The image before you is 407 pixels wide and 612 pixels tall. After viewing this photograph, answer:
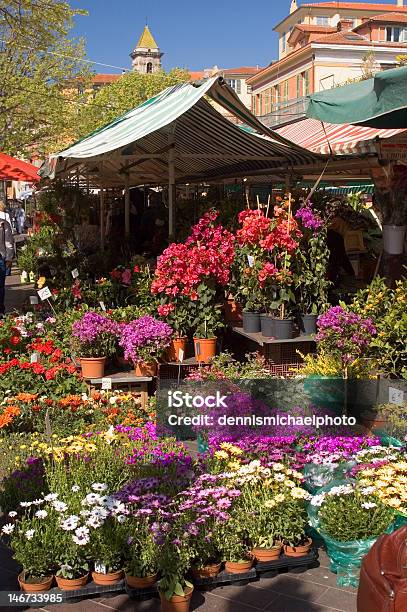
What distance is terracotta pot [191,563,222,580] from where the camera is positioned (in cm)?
371

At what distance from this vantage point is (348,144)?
24.4 feet

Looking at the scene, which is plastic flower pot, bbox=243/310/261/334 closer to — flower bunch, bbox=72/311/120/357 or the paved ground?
flower bunch, bbox=72/311/120/357

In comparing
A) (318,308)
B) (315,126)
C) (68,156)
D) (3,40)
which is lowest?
(318,308)

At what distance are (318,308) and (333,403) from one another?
92.9 inches

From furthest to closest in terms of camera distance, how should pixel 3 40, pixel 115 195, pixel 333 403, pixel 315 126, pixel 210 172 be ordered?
pixel 3 40
pixel 115 195
pixel 210 172
pixel 315 126
pixel 333 403

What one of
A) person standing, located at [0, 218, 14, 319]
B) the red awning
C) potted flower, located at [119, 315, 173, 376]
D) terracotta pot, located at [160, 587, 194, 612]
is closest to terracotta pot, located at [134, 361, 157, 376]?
potted flower, located at [119, 315, 173, 376]

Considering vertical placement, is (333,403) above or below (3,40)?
below

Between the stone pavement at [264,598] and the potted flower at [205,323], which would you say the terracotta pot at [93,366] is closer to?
the potted flower at [205,323]

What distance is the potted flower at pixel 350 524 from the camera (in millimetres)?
3748

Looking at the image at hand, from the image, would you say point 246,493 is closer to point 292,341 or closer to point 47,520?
point 47,520

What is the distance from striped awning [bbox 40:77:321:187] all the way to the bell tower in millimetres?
89231

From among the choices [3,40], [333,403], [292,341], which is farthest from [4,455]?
[3,40]

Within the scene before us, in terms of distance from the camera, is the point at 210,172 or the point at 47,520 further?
the point at 210,172

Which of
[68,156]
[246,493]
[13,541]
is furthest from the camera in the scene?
[68,156]
